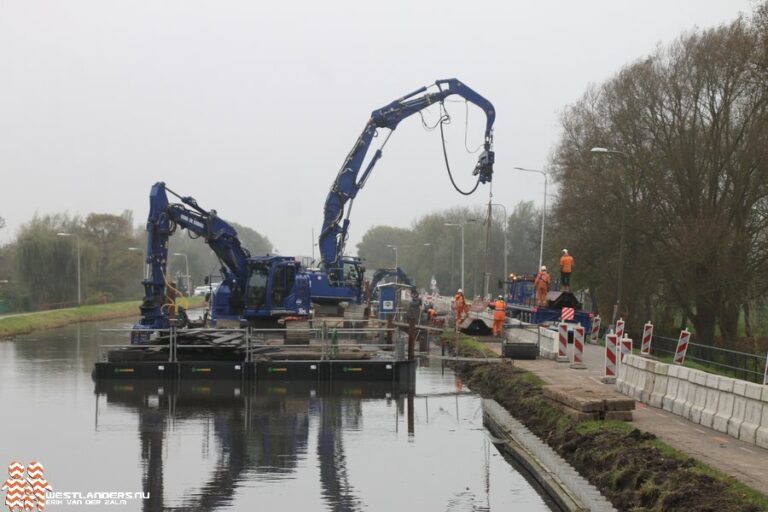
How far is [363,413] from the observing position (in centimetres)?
2503

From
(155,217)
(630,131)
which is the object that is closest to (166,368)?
(155,217)

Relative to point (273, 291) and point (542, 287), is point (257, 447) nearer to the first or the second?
point (273, 291)

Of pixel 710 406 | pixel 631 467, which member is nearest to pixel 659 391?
pixel 710 406

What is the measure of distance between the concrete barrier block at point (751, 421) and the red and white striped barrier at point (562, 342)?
604 inches

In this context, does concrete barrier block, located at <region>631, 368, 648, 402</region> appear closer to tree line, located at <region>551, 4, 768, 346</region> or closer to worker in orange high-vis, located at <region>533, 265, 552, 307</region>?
tree line, located at <region>551, 4, 768, 346</region>

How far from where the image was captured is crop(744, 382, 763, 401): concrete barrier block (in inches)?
638

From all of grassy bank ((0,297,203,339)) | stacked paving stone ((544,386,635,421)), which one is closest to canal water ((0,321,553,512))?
stacked paving stone ((544,386,635,421))

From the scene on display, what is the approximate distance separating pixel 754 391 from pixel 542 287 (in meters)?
28.8

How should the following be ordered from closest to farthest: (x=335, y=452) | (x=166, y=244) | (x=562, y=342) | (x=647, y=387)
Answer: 1. (x=335, y=452)
2. (x=647, y=387)
3. (x=562, y=342)
4. (x=166, y=244)

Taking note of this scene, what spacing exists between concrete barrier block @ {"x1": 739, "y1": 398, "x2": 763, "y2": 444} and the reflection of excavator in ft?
21.3

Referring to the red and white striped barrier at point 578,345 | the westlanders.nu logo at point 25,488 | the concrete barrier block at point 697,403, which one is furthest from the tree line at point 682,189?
the westlanders.nu logo at point 25,488

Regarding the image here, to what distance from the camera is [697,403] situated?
62.8 ft

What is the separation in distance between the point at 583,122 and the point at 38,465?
145 ft

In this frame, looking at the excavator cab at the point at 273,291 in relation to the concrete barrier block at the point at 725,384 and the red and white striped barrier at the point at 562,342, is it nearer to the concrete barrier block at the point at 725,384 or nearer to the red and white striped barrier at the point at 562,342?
the red and white striped barrier at the point at 562,342
